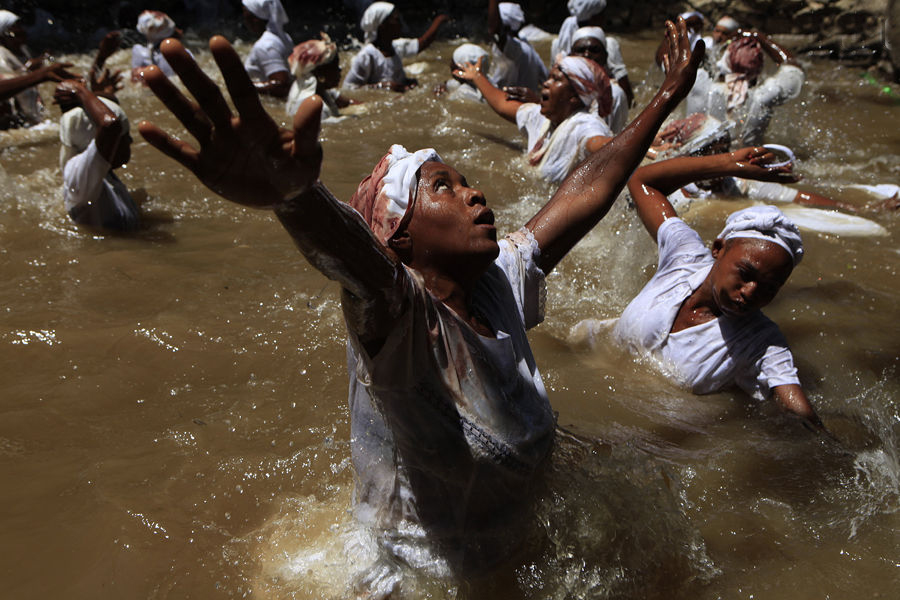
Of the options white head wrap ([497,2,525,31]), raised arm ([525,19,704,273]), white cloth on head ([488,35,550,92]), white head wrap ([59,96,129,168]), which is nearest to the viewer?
raised arm ([525,19,704,273])

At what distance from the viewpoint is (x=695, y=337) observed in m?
3.32

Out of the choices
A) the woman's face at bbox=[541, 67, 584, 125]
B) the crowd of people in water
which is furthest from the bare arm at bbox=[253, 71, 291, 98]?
the woman's face at bbox=[541, 67, 584, 125]

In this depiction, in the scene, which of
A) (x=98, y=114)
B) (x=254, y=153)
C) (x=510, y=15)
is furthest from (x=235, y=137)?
(x=510, y=15)

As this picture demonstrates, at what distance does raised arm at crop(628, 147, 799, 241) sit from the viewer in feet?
9.48

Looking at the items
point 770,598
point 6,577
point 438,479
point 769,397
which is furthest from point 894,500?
point 6,577

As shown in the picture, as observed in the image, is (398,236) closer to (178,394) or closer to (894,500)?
(178,394)

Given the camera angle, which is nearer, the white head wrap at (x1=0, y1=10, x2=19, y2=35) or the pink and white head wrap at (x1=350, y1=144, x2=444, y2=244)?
the pink and white head wrap at (x1=350, y1=144, x2=444, y2=244)

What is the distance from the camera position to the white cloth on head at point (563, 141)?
16.4 feet

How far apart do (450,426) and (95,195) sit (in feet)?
13.6

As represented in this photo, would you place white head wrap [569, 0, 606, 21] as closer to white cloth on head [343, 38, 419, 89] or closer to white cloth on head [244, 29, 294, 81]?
white cloth on head [343, 38, 419, 89]

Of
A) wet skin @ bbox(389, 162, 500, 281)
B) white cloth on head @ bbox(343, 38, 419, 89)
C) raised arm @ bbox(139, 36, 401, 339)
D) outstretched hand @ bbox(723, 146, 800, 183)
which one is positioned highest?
raised arm @ bbox(139, 36, 401, 339)

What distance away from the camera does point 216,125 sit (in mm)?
1223

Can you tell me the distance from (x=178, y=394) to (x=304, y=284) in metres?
1.29

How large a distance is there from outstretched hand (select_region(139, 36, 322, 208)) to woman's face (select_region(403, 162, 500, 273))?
1.81 ft
